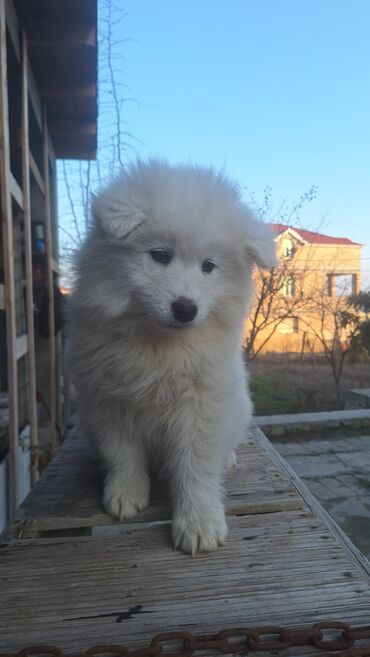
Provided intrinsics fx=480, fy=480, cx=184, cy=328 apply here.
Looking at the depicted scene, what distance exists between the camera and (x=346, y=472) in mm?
6508

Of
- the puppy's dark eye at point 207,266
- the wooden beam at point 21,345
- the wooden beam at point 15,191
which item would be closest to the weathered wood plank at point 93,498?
the puppy's dark eye at point 207,266

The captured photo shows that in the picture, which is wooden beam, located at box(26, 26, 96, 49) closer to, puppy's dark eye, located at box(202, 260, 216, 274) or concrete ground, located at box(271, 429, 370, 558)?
puppy's dark eye, located at box(202, 260, 216, 274)

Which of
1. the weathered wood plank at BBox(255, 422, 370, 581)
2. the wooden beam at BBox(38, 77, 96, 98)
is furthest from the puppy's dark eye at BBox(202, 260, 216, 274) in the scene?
the wooden beam at BBox(38, 77, 96, 98)

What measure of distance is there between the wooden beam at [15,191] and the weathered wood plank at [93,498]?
2267 mm

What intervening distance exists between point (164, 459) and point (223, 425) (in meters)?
0.35

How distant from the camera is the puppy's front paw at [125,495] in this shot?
1891 millimetres

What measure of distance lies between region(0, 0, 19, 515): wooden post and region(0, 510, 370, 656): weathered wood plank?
6.50 ft

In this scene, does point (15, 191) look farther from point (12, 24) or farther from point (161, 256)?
point (161, 256)

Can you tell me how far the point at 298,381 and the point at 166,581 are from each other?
36.6 feet

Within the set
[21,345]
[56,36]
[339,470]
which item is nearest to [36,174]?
[56,36]

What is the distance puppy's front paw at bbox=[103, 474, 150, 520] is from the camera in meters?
1.89

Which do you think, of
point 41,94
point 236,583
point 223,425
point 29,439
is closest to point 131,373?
point 223,425

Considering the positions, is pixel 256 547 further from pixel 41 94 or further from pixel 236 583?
pixel 41 94

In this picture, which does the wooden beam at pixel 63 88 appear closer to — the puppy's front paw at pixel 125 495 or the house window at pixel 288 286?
the puppy's front paw at pixel 125 495
